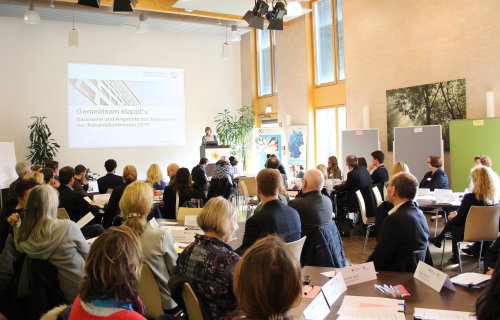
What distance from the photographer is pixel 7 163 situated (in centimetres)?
1044

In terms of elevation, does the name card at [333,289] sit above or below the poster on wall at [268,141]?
below

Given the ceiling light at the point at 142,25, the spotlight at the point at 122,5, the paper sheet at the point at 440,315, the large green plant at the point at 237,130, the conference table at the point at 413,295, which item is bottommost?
the conference table at the point at 413,295

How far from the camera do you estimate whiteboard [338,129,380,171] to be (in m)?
9.61

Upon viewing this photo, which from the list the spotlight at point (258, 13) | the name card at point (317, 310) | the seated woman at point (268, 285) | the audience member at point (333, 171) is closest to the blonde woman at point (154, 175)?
the spotlight at point (258, 13)

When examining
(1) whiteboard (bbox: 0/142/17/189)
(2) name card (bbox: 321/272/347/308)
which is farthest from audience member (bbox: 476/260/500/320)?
(1) whiteboard (bbox: 0/142/17/189)

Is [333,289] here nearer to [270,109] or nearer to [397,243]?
[397,243]

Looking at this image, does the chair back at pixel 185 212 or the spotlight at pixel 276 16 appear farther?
the spotlight at pixel 276 16

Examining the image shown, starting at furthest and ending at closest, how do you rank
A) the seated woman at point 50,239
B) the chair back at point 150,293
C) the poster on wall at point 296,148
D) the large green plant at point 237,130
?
1. the large green plant at point 237,130
2. the poster on wall at point 296,148
3. the seated woman at point 50,239
4. the chair back at point 150,293

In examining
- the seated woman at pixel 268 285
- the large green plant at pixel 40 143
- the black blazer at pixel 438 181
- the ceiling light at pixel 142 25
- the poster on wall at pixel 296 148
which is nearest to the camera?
the seated woman at pixel 268 285

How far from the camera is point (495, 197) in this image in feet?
15.7

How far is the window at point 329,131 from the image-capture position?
1141 cm

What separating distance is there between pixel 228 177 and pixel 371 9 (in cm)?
491

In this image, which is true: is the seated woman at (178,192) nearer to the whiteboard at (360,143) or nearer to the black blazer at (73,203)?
the black blazer at (73,203)

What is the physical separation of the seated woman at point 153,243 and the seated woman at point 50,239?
0.39 m
